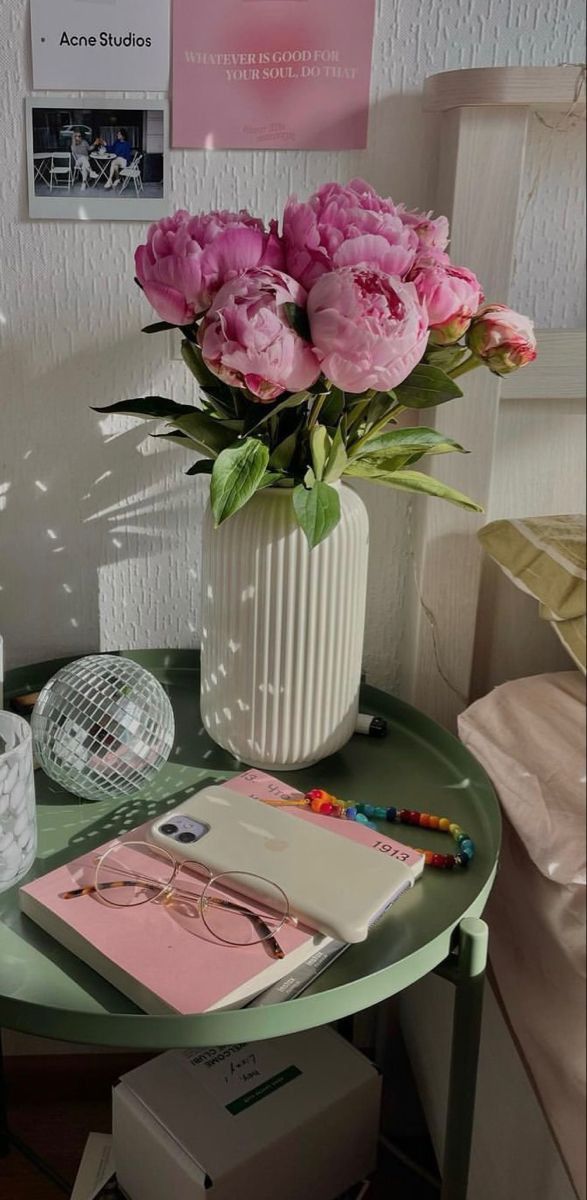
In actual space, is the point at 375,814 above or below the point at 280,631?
below

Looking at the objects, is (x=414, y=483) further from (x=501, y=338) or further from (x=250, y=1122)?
(x=250, y=1122)

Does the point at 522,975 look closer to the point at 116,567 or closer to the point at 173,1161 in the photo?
the point at 173,1161

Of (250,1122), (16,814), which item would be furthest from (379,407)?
(250,1122)

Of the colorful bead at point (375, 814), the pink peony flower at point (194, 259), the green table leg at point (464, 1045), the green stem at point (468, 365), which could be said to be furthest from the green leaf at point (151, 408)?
the green table leg at point (464, 1045)

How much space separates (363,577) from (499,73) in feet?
1.39

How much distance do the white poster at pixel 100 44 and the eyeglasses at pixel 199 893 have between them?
25.4 inches

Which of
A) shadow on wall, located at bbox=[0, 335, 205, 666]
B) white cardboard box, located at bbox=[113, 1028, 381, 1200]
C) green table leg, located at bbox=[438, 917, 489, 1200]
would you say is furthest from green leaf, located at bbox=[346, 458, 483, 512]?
white cardboard box, located at bbox=[113, 1028, 381, 1200]

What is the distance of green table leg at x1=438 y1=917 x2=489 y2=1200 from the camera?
0.72 meters

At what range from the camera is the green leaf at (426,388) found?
0.77 metres

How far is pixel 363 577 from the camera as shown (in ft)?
2.82

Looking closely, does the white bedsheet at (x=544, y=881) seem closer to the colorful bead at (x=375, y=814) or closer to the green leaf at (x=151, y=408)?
the colorful bead at (x=375, y=814)

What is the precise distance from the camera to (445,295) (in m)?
0.71

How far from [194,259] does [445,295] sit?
17 cm

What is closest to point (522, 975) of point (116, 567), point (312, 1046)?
point (312, 1046)
